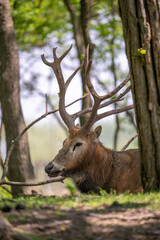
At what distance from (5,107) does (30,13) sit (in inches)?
204

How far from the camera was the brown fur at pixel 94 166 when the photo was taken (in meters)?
7.43

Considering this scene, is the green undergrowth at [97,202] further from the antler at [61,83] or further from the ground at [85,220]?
the antler at [61,83]

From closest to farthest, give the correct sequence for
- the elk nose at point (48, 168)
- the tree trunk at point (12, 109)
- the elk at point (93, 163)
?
the elk nose at point (48, 168) → the elk at point (93, 163) → the tree trunk at point (12, 109)

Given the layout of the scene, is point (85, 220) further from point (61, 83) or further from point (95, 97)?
point (61, 83)

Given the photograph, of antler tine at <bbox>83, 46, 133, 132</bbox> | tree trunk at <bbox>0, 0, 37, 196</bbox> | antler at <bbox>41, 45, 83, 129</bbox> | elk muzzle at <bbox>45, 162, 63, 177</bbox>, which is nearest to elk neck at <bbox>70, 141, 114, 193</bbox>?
elk muzzle at <bbox>45, 162, 63, 177</bbox>

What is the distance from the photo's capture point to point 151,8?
5941 millimetres

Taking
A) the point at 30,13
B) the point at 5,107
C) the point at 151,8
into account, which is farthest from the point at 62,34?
the point at 151,8

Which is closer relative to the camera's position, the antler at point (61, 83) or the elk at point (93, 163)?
the elk at point (93, 163)

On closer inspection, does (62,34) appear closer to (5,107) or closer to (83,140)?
(5,107)

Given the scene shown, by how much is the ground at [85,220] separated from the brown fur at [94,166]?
2.31m

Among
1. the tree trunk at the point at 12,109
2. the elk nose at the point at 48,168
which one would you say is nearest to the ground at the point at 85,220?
the elk nose at the point at 48,168

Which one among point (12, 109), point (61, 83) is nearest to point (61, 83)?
point (61, 83)

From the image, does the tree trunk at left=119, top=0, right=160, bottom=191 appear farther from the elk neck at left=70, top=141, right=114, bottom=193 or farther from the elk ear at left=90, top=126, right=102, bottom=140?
the elk ear at left=90, top=126, right=102, bottom=140

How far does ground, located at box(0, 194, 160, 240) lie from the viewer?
13.8 ft
